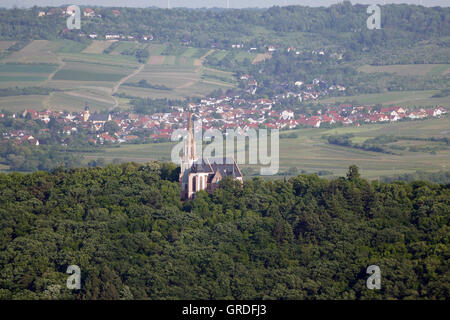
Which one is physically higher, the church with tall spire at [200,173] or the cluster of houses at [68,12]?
the cluster of houses at [68,12]

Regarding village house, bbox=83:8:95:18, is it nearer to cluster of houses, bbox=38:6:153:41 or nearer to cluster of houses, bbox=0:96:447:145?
cluster of houses, bbox=38:6:153:41

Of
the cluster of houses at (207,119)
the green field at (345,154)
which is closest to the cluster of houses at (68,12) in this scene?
the cluster of houses at (207,119)

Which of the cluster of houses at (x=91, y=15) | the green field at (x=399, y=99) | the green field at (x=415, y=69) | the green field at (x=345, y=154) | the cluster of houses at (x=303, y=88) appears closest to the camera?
the green field at (x=345, y=154)

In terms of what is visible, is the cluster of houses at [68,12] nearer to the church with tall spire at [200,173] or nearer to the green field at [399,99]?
the green field at [399,99]

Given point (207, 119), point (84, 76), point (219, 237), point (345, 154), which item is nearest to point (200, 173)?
point (219, 237)

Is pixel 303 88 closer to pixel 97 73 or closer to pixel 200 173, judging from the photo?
pixel 97 73
